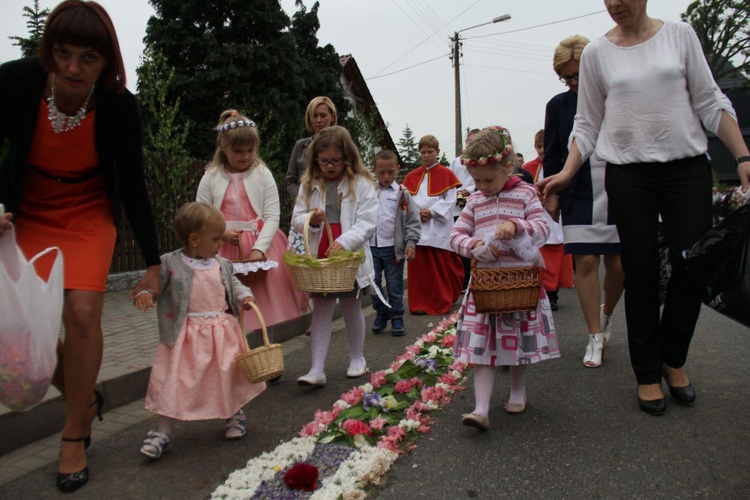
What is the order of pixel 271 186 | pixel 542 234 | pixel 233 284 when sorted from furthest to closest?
pixel 271 186
pixel 233 284
pixel 542 234

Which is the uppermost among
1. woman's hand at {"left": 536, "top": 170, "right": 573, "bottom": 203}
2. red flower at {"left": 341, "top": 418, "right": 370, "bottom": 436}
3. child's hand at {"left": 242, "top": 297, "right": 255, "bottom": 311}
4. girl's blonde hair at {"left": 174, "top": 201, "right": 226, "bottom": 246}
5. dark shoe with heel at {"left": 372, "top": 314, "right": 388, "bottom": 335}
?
woman's hand at {"left": 536, "top": 170, "right": 573, "bottom": 203}

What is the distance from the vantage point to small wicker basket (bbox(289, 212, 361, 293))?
3.90m

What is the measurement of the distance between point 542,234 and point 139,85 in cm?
1676

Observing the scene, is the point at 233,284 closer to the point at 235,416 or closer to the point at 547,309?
the point at 235,416

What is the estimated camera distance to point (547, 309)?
3.56 meters

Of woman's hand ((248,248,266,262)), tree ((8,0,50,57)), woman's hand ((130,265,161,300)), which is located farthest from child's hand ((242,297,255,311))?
tree ((8,0,50,57))

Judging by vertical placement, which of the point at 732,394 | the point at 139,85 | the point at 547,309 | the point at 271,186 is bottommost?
the point at 732,394

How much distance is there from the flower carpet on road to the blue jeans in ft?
6.53

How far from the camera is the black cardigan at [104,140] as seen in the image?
2.83 m

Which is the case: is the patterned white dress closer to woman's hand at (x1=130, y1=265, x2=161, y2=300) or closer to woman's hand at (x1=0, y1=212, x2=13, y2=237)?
woman's hand at (x1=130, y1=265, x2=161, y2=300)

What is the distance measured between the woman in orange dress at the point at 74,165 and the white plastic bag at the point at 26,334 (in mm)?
341

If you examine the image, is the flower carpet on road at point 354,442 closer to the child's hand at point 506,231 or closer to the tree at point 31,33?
the child's hand at point 506,231

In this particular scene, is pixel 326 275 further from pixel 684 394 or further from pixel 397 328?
pixel 397 328

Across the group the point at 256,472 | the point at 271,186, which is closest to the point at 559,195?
the point at 271,186
